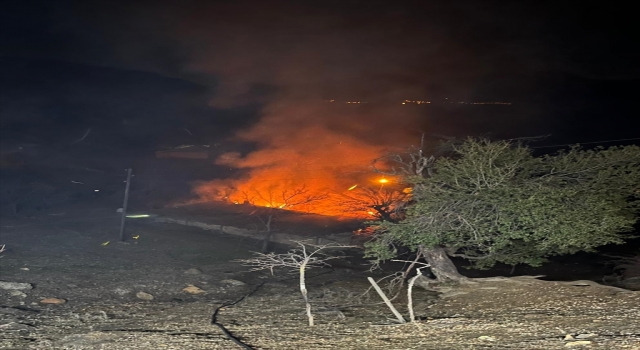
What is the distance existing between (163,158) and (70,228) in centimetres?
1317

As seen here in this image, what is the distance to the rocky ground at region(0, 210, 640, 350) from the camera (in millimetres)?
11344

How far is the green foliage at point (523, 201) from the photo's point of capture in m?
14.1

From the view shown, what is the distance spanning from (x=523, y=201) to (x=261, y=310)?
28.0ft

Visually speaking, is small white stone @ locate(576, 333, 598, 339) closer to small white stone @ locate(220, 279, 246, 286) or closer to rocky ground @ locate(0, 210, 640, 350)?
rocky ground @ locate(0, 210, 640, 350)

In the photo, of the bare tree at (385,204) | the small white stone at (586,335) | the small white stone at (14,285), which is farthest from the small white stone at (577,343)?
the small white stone at (14,285)

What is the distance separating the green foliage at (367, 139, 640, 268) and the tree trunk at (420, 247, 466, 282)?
1579 millimetres

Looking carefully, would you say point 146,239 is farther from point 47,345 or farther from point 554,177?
point 554,177

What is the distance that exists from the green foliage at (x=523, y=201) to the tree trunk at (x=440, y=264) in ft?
5.18

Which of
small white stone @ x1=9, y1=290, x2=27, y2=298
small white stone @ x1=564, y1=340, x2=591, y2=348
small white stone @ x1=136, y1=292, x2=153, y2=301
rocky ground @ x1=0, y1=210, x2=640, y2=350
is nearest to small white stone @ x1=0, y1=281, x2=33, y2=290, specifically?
rocky ground @ x1=0, y1=210, x2=640, y2=350

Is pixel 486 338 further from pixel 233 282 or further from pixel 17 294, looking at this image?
pixel 17 294

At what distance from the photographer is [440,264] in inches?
703

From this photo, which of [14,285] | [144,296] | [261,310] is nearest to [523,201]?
[261,310]

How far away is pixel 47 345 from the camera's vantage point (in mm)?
12602

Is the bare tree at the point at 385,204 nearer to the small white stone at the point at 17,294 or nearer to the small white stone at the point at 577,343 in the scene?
the small white stone at the point at 577,343
